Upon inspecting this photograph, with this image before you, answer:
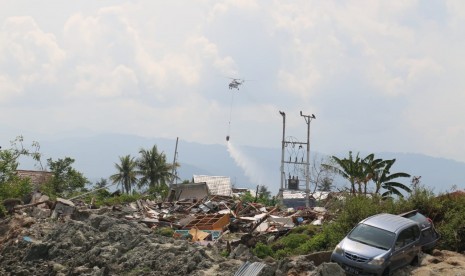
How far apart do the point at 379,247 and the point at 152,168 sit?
203 feet

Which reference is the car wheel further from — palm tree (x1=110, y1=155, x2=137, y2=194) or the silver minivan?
palm tree (x1=110, y1=155, x2=137, y2=194)

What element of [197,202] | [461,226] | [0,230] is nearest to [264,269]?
[461,226]

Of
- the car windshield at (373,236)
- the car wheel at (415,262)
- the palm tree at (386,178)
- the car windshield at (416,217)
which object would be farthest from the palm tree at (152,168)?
the car windshield at (373,236)

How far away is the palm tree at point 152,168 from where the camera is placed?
77312 mm

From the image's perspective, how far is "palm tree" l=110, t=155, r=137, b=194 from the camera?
77438 millimetres

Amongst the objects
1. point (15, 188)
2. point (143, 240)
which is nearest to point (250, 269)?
point (143, 240)

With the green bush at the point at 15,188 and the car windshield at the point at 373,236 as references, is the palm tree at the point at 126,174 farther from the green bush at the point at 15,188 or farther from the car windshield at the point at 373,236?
the car windshield at the point at 373,236

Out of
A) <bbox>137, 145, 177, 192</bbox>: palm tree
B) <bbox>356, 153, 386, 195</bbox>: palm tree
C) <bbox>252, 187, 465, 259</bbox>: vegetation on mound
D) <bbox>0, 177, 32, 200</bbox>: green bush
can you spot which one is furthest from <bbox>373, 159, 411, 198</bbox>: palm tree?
<bbox>137, 145, 177, 192</bbox>: palm tree

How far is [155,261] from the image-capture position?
20172mm

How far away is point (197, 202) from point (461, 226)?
2037 cm

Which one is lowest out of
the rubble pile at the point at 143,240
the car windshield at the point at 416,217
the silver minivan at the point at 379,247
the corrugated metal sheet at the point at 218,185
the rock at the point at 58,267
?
the rock at the point at 58,267

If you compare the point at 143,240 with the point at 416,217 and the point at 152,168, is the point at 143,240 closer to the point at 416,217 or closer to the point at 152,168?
the point at 416,217

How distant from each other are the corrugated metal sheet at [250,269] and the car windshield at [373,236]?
123 inches

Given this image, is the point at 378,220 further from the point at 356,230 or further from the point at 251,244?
the point at 251,244
